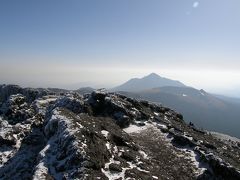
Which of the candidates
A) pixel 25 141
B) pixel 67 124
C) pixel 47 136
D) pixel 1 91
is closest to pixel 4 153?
pixel 25 141

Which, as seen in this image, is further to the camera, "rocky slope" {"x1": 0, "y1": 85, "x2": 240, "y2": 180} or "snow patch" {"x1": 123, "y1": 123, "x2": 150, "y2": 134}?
"snow patch" {"x1": 123, "y1": 123, "x2": 150, "y2": 134}

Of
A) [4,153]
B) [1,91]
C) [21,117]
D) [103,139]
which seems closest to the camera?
[103,139]

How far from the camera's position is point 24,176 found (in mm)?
42125

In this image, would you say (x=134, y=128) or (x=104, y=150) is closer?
(x=104, y=150)

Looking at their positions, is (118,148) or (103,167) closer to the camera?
(103,167)

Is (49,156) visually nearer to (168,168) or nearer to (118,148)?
(118,148)

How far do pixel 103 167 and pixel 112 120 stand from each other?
106 ft

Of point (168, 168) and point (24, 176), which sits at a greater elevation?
point (168, 168)

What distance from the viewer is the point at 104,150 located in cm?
3816

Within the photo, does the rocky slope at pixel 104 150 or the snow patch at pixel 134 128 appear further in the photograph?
the snow patch at pixel 134 128

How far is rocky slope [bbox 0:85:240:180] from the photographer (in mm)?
33844

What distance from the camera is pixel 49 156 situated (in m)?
37.9

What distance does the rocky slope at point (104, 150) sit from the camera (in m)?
33.8

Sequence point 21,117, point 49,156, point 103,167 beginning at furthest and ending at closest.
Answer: point 21,117
point 49,156
point 103,167
